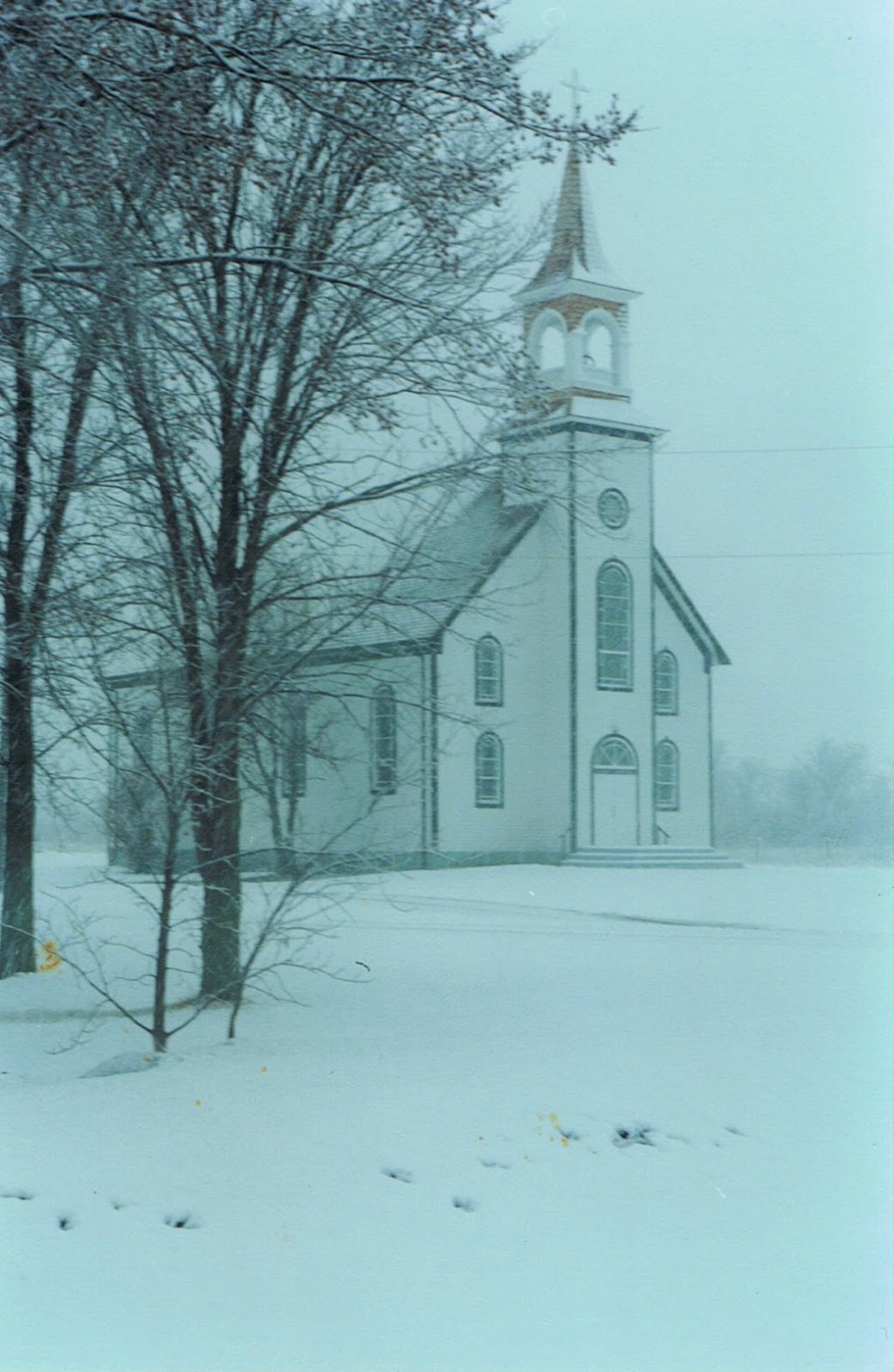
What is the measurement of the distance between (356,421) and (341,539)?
874mm

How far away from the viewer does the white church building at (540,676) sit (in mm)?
10508

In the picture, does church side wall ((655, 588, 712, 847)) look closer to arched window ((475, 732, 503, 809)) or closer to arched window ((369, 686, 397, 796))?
arched window ((475, 732, 503, 809))

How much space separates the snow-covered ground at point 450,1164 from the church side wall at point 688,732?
6.15m

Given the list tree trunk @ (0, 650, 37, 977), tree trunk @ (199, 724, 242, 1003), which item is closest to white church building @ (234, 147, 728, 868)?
tree trunk @ (199, 724, 242, 1003)

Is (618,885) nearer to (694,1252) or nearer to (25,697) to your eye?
(25,697)

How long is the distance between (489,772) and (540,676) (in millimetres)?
4241

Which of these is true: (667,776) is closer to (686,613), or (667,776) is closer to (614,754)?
(614,754)

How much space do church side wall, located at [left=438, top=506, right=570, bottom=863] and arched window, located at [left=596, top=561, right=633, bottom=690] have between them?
571mm

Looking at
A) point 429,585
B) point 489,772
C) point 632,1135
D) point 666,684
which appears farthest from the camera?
point 666,684

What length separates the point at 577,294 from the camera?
1183 cm

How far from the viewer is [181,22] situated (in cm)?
787

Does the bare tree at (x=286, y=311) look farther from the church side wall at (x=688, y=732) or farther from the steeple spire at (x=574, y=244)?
the church side wall at (x=688, y=732)

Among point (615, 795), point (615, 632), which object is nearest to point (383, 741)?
point (615, 795)

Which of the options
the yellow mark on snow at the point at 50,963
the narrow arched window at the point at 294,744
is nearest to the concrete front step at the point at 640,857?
the narrow arched window at the point at 294,744
